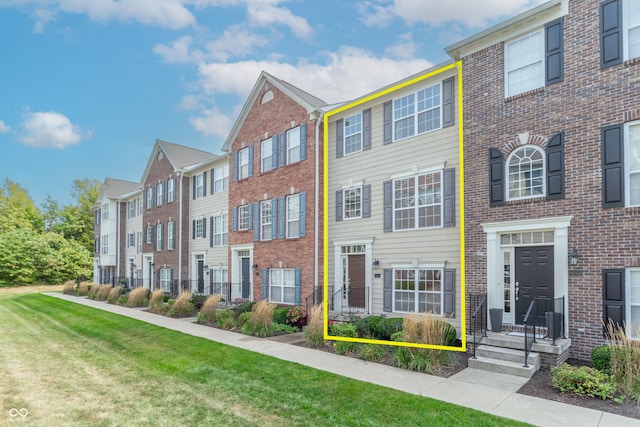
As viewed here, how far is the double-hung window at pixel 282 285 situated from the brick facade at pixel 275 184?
0.30m

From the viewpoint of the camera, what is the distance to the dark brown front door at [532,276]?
8.77 meters

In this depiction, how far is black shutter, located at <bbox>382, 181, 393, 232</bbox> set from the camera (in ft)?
40.9

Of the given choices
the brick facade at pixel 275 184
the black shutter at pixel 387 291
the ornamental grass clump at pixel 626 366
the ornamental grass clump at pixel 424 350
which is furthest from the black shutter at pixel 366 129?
the ornamental grass clump at pixel 626 366

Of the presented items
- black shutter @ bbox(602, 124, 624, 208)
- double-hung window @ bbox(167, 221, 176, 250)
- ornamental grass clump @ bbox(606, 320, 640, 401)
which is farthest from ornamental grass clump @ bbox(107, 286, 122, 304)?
black shutter @ bbox(602, 124, 624, 208)

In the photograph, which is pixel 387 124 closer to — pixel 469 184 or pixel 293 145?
pixel 469 184

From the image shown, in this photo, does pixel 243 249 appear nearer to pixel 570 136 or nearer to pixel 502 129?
pixel 502 129

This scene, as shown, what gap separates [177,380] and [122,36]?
45.5 ft

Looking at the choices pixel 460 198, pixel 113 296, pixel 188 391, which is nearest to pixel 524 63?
pixel 460 198

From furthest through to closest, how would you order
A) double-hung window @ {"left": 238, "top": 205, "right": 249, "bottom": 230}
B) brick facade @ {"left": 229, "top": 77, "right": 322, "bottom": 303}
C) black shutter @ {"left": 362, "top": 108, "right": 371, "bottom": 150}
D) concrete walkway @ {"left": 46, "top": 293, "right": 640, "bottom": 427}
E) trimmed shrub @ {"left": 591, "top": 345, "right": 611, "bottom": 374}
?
double-hung window @ {"left": 238, "top": 205, "right": 249, "bottom": 230}
brick facade @ {"left": 229, "top": 77, "right": 322, "bottom": 303}
black shutter @ {"left": 362, "top": 108, "right": 371, "bottom": 150}
trimmed shrub @ {"left": 591, "top": 345, "right": 611, "bottom": 374}
concrete walkway @ {"left": 46, "top": 293, "right": 640, "bottom": 427}

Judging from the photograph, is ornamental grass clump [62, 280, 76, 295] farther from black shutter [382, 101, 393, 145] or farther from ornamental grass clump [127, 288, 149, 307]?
black shutter [382, 101, 393, 145]

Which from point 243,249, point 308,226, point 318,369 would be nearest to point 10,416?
point 318,369

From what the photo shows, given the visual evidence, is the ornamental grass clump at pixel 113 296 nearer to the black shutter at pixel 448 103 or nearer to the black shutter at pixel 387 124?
the black shutter at pixel 387 124

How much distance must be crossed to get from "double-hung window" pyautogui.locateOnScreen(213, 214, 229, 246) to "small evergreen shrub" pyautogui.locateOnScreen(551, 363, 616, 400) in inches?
638

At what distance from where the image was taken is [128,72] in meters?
22.3
